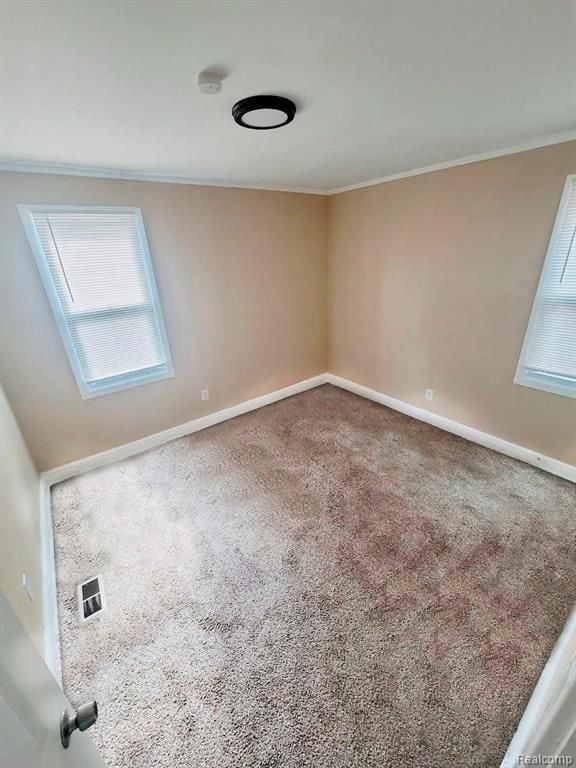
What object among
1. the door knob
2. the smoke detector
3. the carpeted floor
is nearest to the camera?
the door knob

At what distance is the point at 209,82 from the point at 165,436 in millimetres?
2630

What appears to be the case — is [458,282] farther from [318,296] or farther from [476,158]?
[318,296]

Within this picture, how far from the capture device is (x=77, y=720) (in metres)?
0.62

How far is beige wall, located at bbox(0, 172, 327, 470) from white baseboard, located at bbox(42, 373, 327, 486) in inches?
2.5

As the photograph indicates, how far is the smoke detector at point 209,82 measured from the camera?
106 centimetres

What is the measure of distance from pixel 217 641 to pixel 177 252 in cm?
269

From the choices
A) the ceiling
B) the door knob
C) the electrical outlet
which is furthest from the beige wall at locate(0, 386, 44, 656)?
the ceiling

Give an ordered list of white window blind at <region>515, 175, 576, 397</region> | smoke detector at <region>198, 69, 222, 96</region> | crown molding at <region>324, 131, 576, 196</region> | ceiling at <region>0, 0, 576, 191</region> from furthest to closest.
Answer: white window blind at <region>515, 175, 576, 397</region> → crown molding at <region>324, 131, 576, 196</region> → smoke detector at <region>198, 69, 222, 96</region> → ceiling at <region>0, 0, 576, 191</region>

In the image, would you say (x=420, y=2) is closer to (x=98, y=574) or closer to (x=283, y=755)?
(x=283, y=755)

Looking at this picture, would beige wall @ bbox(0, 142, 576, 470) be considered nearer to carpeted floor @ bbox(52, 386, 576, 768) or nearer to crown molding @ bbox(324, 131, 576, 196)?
crown molding @ bbox(324, 131, 576, 196)

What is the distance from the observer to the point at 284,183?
9.69 feet

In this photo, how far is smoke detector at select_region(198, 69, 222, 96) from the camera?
1.06 m

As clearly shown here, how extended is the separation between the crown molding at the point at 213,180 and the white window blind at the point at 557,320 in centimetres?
30

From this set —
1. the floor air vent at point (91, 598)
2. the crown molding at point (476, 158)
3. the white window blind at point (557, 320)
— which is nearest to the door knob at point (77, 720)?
the floor air vent at point (91, 598)
